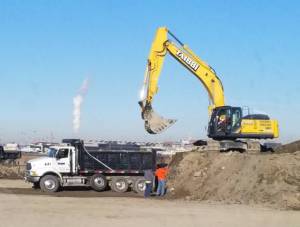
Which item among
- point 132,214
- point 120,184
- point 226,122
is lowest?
point 132,214

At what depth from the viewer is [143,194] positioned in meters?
31.5

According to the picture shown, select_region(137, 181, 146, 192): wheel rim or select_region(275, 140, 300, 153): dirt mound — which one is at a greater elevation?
select_region(275, 140, 300, 153): dirt mound

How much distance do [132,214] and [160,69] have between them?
15.2 metres

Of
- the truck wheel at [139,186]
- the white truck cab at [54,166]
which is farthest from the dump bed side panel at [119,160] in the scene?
the truck wheel at [139,186]

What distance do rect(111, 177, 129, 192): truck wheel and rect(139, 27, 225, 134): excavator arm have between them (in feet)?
10.3

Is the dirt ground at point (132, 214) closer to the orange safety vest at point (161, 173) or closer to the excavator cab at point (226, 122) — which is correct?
the orange safety vest at point (161, 173)

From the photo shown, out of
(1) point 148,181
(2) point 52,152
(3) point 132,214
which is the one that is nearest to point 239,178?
(1) point 148,181

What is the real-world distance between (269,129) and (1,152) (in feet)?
105

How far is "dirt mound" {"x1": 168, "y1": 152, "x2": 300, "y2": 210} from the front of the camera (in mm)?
24922

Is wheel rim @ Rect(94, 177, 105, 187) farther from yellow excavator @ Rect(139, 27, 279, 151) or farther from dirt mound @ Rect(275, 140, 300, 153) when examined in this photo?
dirt mound @ Rect(275, 140, 300, 153)

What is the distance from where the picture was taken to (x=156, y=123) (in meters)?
32.3

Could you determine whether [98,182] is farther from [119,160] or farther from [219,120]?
[219,120]

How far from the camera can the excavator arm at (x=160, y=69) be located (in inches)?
1298

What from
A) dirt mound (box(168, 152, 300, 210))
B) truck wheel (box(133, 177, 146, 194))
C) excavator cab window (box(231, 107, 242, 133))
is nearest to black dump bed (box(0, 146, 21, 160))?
truck wheel (box(133, 177, 146, 194))
